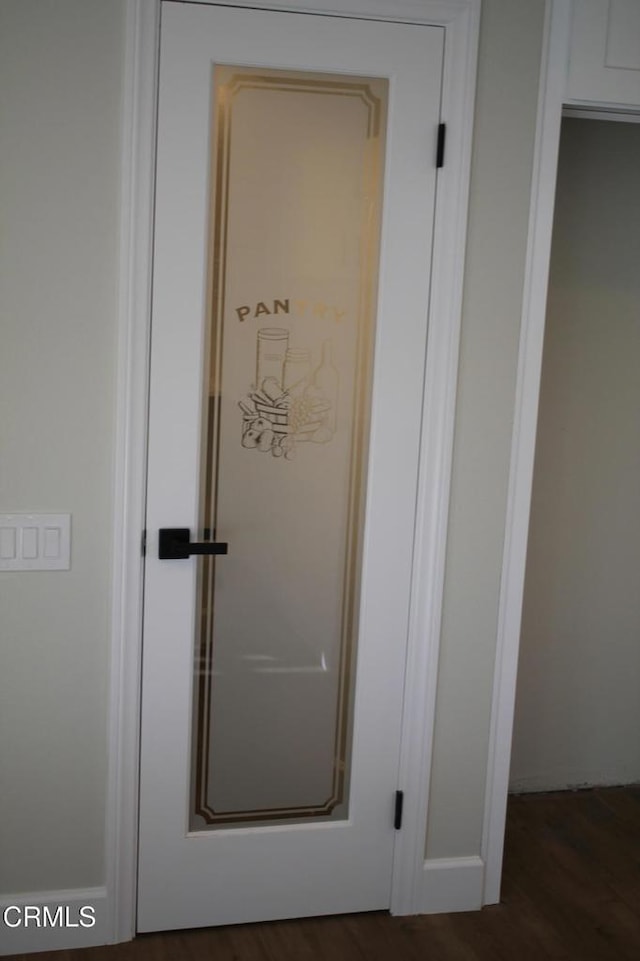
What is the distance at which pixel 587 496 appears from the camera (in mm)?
3197

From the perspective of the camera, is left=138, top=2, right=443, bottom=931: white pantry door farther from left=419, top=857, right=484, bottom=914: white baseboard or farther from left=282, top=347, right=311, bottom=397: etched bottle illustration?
left=419, top=857, right=484, bottom=914: white baseboard

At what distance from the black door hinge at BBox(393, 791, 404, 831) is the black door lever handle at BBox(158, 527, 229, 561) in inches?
32.8

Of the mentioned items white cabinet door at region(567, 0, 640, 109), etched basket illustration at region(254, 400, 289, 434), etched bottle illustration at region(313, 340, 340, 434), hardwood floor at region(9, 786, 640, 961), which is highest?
white cabinet door at region(567, 0, 640, 109)

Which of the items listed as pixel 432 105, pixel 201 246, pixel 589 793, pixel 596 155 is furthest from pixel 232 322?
pixel 589 793

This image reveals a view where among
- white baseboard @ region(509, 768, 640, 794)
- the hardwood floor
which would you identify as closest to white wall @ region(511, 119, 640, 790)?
white baseboard @ region(509, 768, 640, 794)

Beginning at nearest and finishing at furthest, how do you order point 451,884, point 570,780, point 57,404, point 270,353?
point 57,404, point 270,353, point 451,884, point 570,780

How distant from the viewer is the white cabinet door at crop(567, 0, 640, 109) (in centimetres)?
232

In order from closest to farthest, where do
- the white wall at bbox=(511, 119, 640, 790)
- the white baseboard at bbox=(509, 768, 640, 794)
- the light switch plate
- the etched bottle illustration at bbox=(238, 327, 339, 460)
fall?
the light switch plate
the etched bottle illustration at bbox=(238, 327, 339, 460)
the white wall at bbox=(511, 119, 640, 790)
the white baseboard at bbox=(509, 768, 640, 794)

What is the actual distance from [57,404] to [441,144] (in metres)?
1.09

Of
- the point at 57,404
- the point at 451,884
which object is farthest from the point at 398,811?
the point at 57,404

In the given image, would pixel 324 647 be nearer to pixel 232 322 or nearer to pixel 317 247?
pixel 232 322

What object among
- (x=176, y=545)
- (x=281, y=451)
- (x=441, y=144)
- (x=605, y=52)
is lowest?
(x=176, y=545)

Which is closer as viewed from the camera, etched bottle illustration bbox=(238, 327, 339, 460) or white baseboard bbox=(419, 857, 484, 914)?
etched bottle illustration bbox=(238, 327, 339, 460)

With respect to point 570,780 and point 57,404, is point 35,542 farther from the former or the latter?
point 570,780
